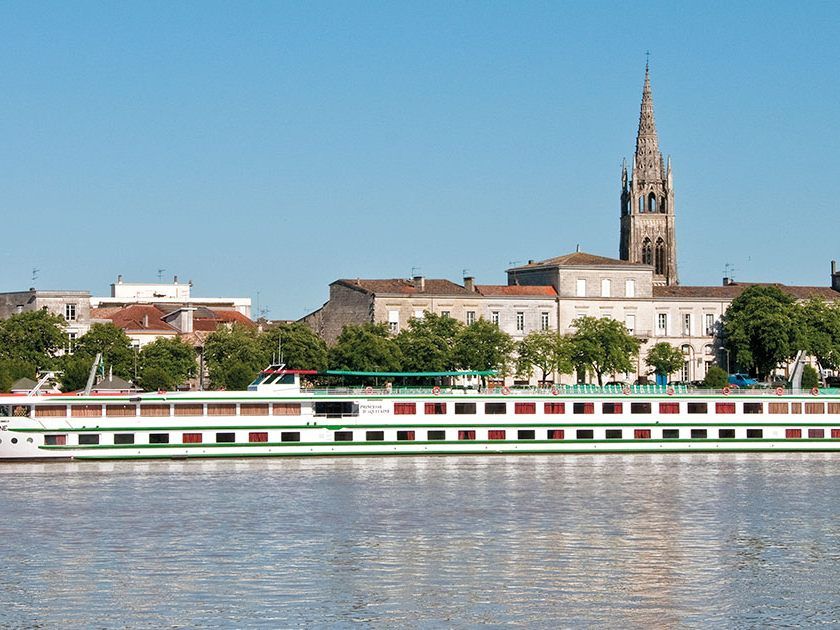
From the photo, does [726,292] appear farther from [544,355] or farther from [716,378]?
[544,355]

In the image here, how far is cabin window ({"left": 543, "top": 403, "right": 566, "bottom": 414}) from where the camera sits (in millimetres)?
71938

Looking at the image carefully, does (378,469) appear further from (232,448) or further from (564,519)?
(564,519)

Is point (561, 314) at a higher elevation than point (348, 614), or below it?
higher

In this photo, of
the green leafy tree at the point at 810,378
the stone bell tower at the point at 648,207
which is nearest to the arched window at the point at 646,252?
the stone bell tower at the point at 648,207

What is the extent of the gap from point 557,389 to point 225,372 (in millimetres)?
40511

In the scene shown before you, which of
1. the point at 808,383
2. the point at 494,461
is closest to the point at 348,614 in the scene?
the point at 494,461

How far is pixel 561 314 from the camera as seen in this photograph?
399ft

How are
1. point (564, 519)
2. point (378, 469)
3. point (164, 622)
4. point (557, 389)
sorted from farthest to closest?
1. point (557, 389)
2. point (378, 469)
3. point (564, 519)
4. point (164, 622)

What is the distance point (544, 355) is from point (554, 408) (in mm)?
40843

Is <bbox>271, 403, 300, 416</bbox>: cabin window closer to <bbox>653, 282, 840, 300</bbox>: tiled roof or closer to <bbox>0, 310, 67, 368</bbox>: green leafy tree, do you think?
<bbox>0, 310, 67, 368</bbox>: green leafy tree

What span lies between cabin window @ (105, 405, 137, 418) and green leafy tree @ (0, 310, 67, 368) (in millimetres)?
43479

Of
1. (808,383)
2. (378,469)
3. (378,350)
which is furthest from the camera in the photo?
(808,383)

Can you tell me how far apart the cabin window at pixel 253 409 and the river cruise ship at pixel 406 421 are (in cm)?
4

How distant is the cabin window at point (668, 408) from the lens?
73.5m
